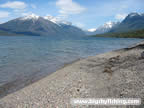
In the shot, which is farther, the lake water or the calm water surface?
the calm water surface

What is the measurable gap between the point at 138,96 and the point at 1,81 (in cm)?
1665

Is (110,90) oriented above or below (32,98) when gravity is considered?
above

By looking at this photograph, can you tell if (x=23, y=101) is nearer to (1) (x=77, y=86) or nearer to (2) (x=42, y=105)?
(2) (x=42, y=105)

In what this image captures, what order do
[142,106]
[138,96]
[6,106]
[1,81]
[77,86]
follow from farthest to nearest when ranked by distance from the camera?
[1,81], [77,86], [6,106], [138,96], [142,106]

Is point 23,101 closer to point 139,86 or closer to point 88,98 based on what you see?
point 88,98

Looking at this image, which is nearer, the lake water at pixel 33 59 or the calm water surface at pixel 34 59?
the lake water at pixel 33 59

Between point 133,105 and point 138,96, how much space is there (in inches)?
34.9

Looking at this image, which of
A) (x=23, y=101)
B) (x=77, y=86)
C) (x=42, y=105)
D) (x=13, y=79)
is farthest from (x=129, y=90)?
(x=13, y=79)

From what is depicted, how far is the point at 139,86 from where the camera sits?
27.7 ft

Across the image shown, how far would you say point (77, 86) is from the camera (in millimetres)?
11117

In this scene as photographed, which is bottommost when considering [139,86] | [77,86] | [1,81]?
[1,81]

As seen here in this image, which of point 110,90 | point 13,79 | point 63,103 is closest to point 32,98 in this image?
point 63,103

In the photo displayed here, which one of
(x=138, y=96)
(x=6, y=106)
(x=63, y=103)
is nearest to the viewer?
(x=138, y=96)

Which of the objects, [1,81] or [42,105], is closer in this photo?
[42,105]
